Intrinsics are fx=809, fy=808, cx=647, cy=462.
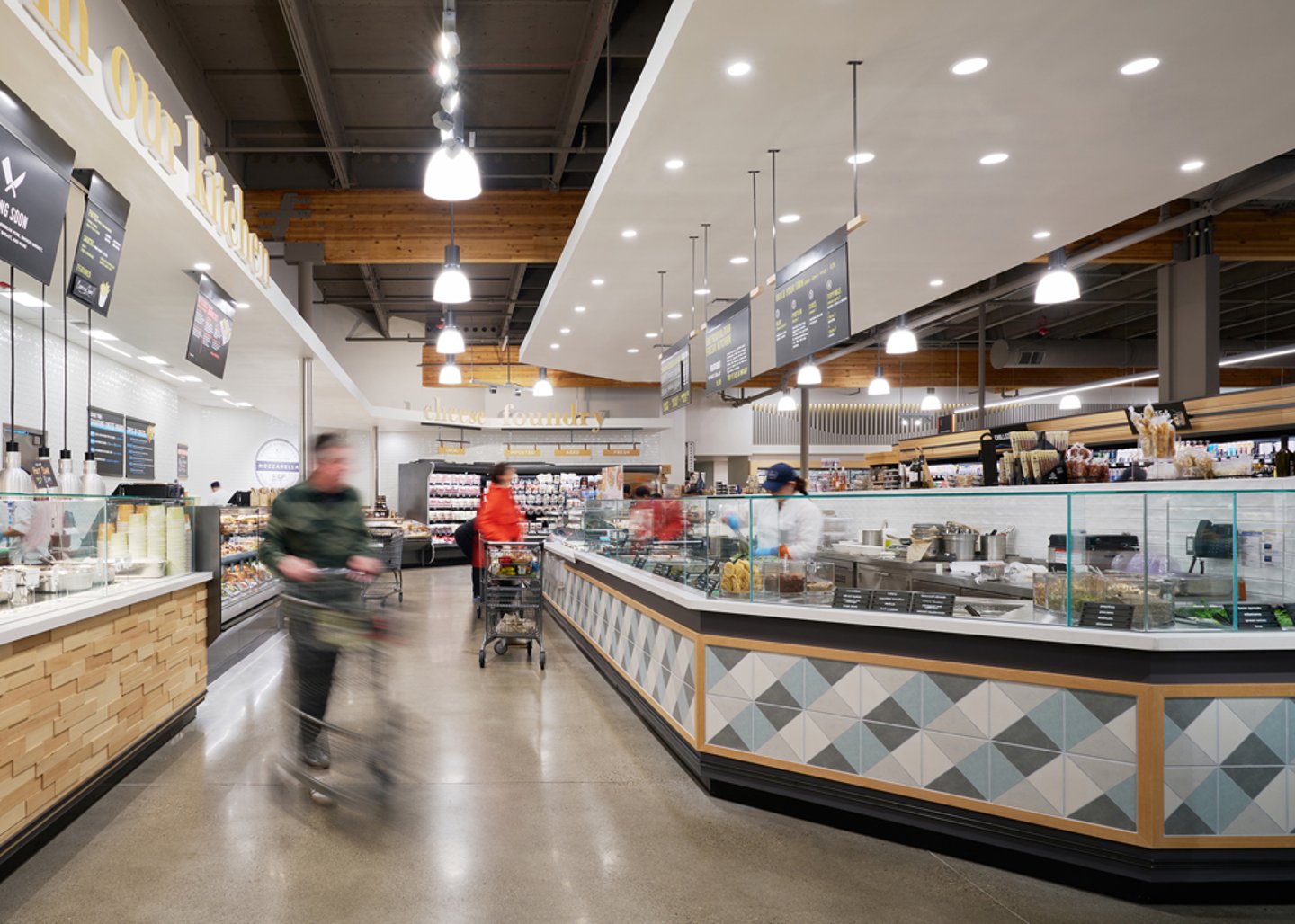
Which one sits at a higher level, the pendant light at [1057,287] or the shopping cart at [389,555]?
the pendant light at [1057,287]

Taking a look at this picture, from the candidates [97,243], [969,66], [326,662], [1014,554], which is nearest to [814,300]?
[969,66]

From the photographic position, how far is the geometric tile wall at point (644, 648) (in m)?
3.92

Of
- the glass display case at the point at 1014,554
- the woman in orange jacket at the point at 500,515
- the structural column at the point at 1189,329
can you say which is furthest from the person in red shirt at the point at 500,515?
the structural column at the point at 1189,329

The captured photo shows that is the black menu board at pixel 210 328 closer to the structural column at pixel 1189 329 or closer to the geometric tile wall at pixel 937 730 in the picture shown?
the geometric tile wall at pixel 937 730

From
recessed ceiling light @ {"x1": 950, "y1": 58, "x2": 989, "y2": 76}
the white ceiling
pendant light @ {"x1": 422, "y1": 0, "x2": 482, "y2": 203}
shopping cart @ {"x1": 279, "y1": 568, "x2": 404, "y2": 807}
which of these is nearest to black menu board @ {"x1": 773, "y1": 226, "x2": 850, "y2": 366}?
the white ceiling

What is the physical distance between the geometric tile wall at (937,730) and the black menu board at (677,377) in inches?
173

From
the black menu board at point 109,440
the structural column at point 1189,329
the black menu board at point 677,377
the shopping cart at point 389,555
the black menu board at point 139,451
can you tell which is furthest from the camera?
the shopping cart at point 389,555

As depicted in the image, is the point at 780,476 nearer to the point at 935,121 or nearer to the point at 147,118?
the point at 935,121

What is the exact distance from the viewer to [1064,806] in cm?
281

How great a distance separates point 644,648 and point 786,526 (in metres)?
1.45

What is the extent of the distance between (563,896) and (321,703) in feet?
4.78

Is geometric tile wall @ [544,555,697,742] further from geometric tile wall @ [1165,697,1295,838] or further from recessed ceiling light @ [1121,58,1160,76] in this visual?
recessed ceiling light @ [1121,58,1160,76]

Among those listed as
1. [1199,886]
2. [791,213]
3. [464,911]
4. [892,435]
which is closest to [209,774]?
[464,911]

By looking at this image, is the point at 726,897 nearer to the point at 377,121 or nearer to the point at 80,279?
the point at 80,279
